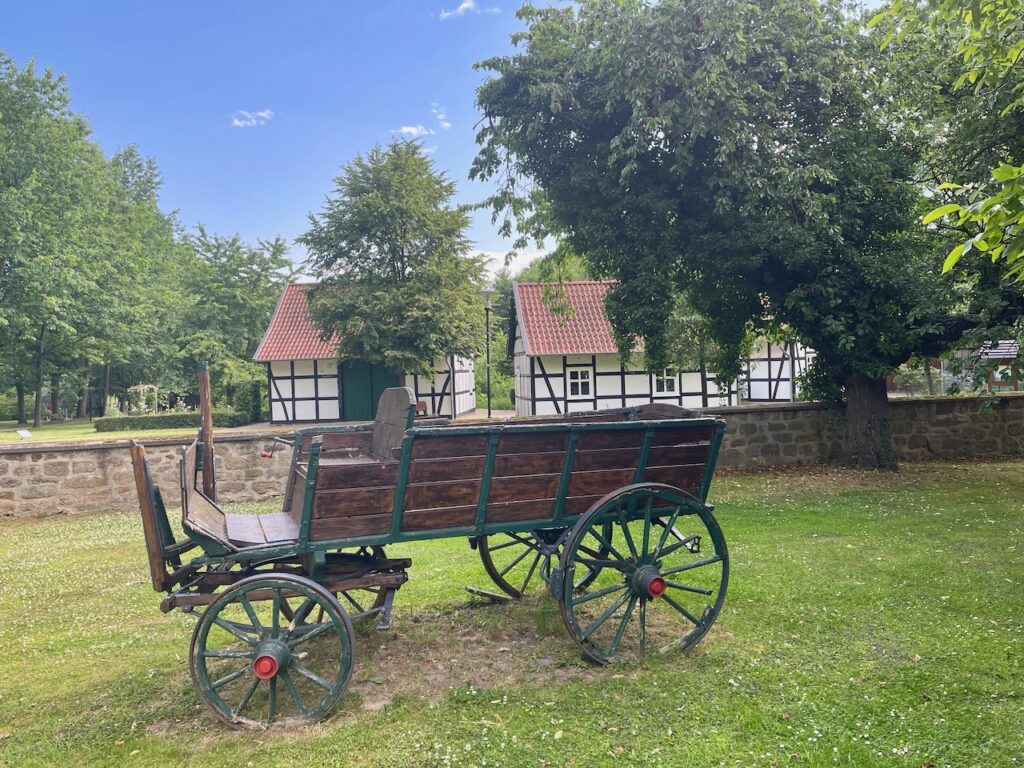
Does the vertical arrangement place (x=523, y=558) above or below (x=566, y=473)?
below

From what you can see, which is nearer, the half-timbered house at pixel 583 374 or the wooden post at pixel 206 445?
the wooden post at pixel 206 445

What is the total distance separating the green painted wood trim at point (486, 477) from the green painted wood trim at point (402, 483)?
41cm

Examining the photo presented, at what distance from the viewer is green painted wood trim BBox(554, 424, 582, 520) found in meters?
3.91

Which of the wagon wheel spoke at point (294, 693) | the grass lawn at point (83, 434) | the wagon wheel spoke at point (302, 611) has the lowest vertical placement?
the wagon wheel spoke at point (294, 693)

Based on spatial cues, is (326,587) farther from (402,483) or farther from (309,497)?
(402,483)

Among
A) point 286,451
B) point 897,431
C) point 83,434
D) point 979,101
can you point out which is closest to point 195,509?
A: point 286,451

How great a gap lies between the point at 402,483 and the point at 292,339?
2616 centimetres

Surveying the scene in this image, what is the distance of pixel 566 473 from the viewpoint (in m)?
3.95

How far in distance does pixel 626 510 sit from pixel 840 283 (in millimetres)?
7468

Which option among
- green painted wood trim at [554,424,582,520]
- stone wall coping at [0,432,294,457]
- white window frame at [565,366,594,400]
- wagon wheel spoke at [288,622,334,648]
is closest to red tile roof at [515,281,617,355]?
white window frame at [565,366,594,400]

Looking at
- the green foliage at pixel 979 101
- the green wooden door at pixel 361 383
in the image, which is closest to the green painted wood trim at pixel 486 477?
the green foliage at pixel 979 101

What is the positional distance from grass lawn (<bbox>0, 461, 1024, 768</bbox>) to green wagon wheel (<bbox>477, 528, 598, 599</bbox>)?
219mm

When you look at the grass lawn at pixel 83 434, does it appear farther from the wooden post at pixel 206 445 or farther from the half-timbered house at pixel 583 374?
the wooden post at pixel 206 445

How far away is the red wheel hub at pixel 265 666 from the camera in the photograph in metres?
3.29
